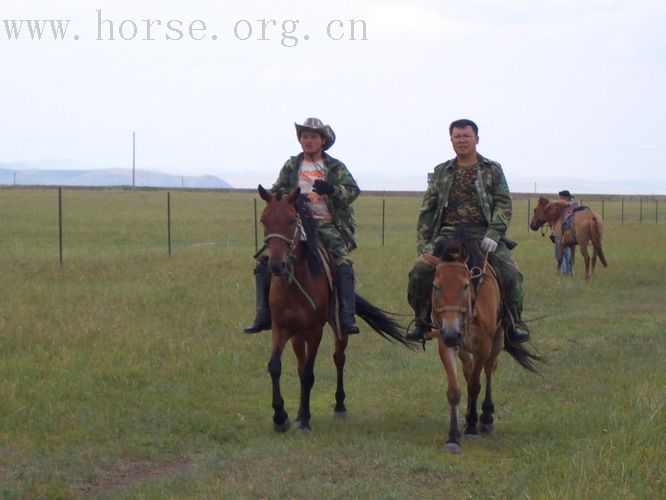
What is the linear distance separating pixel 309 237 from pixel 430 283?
40.8 inches

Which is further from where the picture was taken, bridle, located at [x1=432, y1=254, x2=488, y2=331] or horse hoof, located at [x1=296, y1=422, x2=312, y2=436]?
horse hoof, located at [x1=296, y1=422, x2=312, y2=436]

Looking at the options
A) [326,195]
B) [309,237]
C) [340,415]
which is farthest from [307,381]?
[326,195]

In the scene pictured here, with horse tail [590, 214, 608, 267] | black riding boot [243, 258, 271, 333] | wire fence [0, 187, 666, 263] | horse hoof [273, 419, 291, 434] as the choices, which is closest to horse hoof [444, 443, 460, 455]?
horse hoof [273, 419, 291, 434]

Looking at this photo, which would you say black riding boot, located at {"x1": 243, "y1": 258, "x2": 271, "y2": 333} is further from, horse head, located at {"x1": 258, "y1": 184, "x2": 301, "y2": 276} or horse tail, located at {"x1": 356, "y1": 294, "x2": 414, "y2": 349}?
horse tail, located at {"x1": 356, "y1": 294, "x2": 414, "y2": 349}

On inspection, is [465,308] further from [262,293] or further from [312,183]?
[312,183]

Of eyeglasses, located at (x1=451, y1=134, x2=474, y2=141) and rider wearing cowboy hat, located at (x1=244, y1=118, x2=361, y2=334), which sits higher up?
eyeglasses, located at (x1=451, y1=134, x2=474, y2=141)

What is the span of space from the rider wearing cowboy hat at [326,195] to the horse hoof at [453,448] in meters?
1.61

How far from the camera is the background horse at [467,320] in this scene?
24.1 ft

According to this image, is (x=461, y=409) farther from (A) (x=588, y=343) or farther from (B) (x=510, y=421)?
(A) (x=588, y=343)

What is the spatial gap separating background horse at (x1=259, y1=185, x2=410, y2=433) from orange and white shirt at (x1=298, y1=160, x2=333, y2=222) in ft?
1.24

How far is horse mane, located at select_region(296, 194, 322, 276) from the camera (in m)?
8.37

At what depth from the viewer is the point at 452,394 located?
7.70 meters

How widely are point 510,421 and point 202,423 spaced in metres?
2.57

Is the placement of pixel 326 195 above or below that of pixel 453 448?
above
